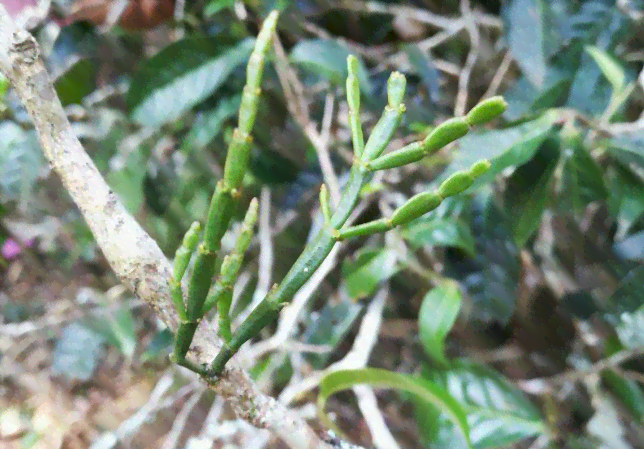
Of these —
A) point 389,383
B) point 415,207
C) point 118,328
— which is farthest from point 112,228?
point 118,328

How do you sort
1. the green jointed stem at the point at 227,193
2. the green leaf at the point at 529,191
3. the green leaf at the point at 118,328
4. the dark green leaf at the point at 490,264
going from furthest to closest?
the green leaf at the point at 118,328 → the dark green leaf at the point at 490,264 → the green leaf at the point at 529,191 → the green jointed stem at the point at 227,193

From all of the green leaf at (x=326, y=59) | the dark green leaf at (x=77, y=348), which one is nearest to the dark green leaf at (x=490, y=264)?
the green leaf at (x=326, y=59)

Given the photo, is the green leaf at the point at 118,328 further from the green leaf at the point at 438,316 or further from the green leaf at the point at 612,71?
the green leaf at the point at 612,71

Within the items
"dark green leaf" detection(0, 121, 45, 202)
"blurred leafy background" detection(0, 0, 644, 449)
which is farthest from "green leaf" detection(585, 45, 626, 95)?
"dark green leaf" detection(0, 121, 45, 202)

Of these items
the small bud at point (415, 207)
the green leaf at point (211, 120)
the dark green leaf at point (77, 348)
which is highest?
A: the small bud at point (415, 207)

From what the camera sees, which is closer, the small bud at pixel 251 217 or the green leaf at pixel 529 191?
the small bud at pixel 251 217

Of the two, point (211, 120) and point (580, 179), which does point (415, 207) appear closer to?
point (580, 179)

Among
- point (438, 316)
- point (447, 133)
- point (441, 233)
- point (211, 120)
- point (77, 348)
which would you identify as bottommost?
point (77, 348)
